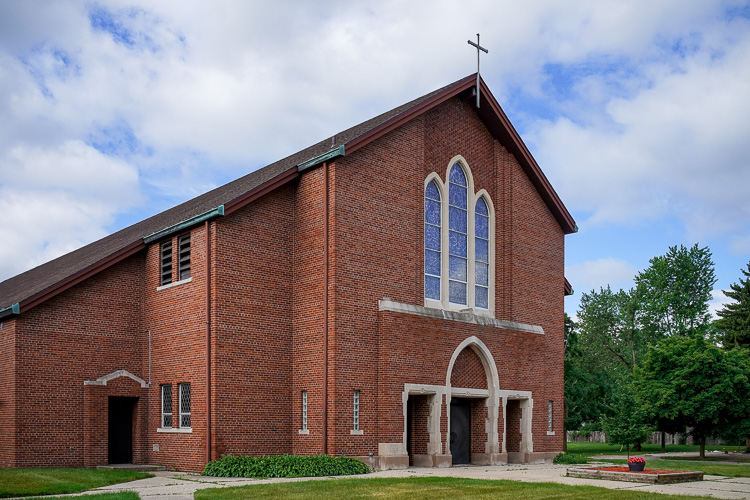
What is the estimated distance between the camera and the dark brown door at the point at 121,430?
24484 millimetres

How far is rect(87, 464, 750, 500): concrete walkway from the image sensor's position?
17109mm

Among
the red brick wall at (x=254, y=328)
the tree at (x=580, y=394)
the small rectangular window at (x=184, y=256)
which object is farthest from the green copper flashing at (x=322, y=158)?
the tree at (x=580, y=394)

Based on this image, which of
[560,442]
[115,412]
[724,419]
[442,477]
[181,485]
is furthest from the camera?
[724,419]

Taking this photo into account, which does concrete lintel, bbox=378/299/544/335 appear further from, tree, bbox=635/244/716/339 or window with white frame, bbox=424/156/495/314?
tree, bbox=635/244/716/339

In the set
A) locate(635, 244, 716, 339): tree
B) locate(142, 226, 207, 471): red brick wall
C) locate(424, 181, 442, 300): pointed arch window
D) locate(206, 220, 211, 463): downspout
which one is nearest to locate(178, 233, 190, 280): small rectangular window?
Result: locate(142, 226, 207, 471): red brick wall

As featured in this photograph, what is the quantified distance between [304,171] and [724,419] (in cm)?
2446

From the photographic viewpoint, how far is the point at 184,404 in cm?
2353

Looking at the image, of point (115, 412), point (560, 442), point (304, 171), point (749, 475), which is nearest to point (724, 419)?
point (560, 442)

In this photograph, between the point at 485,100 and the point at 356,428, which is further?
the point at 485,100

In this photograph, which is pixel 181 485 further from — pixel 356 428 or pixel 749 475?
pixel 749 475

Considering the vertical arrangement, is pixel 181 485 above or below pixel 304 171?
below

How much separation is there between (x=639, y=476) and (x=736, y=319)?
33970 mm

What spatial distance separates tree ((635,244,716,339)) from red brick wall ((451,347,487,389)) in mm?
45090

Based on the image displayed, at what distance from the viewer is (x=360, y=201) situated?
24.0 metres
